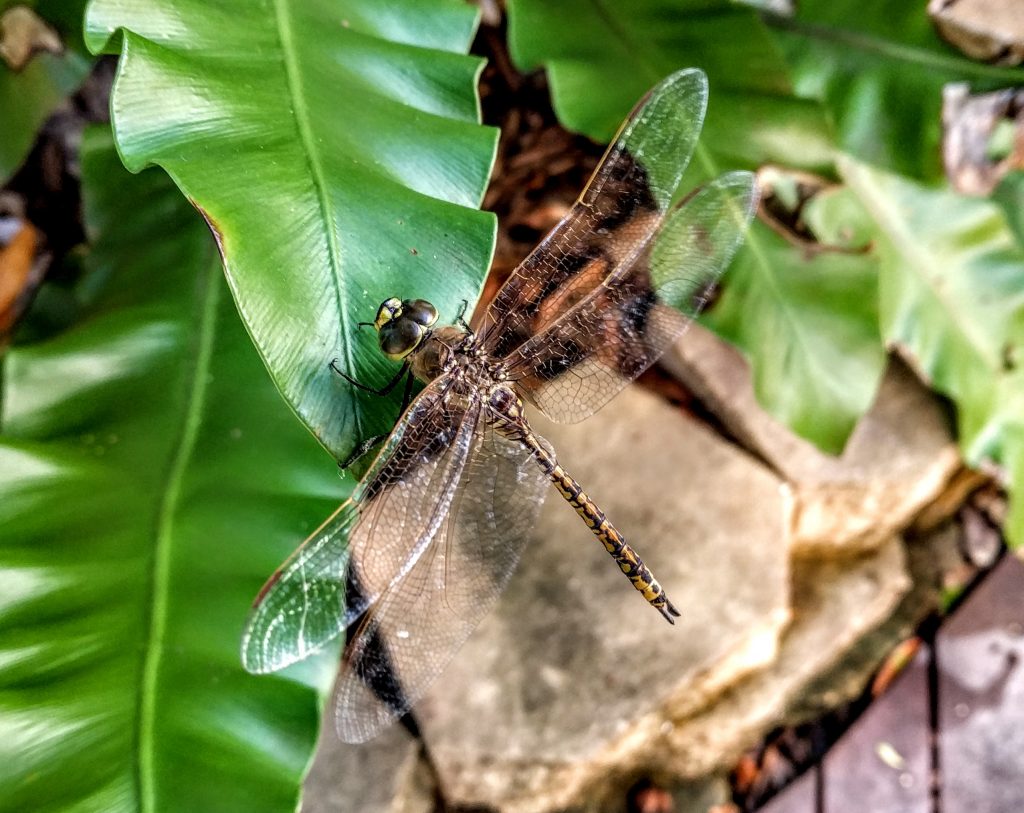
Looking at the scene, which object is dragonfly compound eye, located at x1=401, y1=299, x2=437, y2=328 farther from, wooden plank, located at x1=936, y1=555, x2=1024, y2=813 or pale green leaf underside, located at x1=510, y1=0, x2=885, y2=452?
wooden plank, located at x1=936, y1=555, x2=1024, y2=813

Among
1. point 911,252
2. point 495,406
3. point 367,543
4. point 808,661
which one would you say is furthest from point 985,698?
point 367,543

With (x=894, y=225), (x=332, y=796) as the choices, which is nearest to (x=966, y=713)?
(x=894, y=225)

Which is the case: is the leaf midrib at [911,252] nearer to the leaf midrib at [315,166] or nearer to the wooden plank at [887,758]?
the wooden plank at [887,758]

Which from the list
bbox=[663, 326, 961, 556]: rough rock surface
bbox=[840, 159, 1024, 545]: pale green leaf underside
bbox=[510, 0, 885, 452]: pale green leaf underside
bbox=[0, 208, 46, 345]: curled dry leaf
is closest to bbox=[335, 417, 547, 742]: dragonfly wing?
bbox=[510, 0, 885, 452]: pale green leaf underside

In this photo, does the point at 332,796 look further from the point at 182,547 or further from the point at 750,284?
the point at 750,284

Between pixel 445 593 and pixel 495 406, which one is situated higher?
pixel 495 406

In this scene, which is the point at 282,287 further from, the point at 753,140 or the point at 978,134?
the point at 978,134

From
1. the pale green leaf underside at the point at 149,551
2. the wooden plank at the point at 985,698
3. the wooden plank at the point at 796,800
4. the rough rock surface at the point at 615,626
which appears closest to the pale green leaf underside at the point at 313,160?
the pale green leaf underside at the point at 149,551
